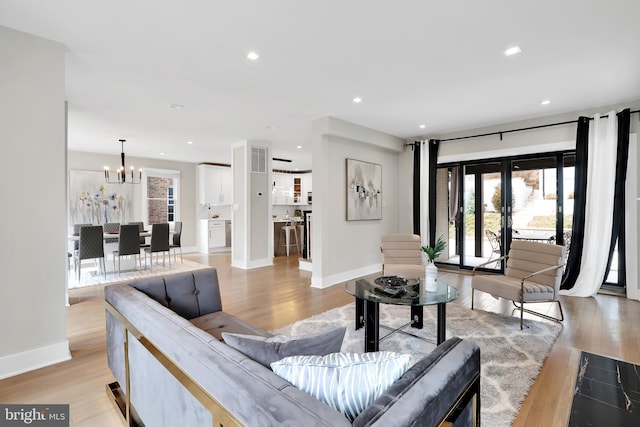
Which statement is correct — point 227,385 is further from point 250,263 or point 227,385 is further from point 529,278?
point 250,263

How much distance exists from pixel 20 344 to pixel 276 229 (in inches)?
234

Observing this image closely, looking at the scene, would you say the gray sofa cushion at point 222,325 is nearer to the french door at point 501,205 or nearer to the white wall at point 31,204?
the white wall at point 31,204

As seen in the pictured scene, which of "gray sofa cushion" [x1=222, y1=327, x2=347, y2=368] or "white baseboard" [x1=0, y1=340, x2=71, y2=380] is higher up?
"gray sofa cushion" [x1=222, y1=327, x2=347, y2=368]

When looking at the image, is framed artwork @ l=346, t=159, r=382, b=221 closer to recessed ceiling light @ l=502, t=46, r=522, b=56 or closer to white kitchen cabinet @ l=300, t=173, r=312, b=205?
recessed ceiling light @ l=502, t=46, r=522, b=56

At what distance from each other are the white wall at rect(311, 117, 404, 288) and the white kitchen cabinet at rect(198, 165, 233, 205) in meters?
4.94

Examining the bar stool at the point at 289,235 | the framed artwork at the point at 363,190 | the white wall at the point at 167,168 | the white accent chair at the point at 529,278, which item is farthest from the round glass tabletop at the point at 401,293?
the white wall at the point at 167,168

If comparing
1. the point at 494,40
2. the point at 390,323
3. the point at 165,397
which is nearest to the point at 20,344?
the point at 165,397

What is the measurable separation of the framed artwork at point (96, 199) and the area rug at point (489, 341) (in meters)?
6.79

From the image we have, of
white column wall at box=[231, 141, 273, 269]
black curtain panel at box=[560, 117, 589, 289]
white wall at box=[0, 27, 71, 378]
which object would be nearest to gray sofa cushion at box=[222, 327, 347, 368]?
white wall at box=[0, 27, 71, 378]

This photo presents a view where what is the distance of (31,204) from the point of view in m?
2.49

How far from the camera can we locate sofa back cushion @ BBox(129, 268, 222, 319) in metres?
2.22

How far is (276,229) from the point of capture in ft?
27.0

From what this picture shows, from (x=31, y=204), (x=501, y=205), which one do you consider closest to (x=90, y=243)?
(x=31, y=204)

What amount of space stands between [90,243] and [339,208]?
425 cm
